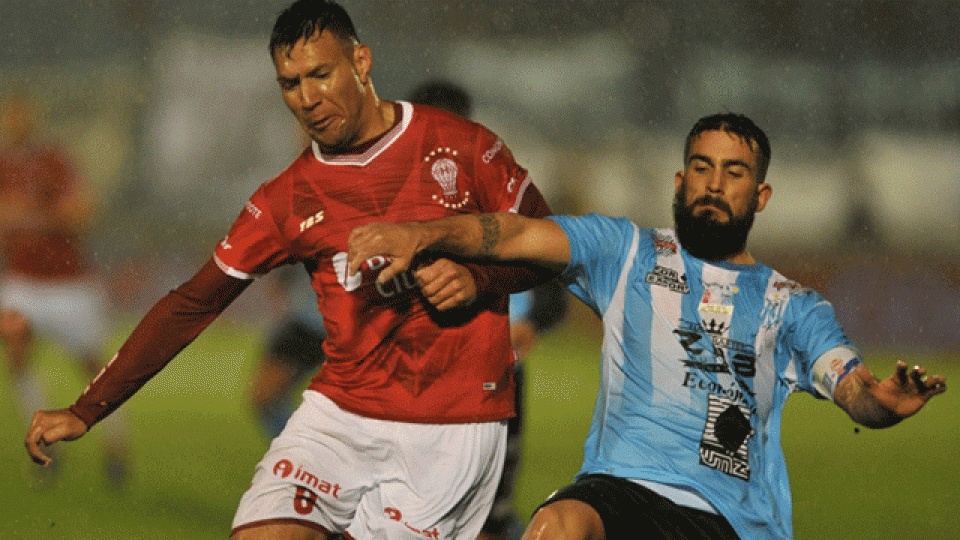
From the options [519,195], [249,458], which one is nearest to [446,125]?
[519,195]

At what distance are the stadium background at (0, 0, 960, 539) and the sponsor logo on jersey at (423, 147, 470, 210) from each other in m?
4.85

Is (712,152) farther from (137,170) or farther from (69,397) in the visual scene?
(137,170)

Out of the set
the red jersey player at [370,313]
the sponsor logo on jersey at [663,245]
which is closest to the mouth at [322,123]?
the red jersey player at [370,313]

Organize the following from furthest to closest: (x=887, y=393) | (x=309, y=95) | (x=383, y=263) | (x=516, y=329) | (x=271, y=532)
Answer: (x=516, y=329)
(x=383, y=263)
(x=309, y=95)
(x=271, y=532)
(x=887, y=393)

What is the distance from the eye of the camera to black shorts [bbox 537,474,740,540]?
114 inches

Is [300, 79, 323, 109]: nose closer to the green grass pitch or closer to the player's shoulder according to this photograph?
the player's shoulder

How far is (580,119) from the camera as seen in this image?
9.23 meters

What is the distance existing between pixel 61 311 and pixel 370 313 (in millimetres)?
3913

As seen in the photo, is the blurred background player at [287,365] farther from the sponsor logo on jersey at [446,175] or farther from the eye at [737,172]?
the eye at [737,172]

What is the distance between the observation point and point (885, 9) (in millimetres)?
9180

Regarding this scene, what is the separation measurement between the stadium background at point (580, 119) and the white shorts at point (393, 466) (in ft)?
15.8

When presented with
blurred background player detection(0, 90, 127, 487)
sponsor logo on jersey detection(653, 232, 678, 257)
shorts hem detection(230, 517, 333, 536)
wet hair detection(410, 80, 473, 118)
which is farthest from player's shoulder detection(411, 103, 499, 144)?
blurred background player detection(0, 90, 127, 487)

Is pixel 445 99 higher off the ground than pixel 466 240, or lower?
higher

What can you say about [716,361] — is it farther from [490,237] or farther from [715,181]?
[490,237]
